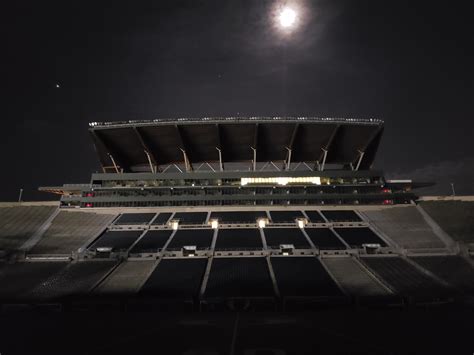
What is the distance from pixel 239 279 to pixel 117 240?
21.1 meters

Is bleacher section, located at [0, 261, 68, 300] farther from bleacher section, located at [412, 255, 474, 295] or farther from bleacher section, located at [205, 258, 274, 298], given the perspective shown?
bleacher section, located at [412, 255, 474, 295]

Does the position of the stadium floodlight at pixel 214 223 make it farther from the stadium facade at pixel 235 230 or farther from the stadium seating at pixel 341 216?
the stadium seating at pixel 341 216

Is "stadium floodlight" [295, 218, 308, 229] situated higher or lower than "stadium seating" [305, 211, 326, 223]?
lower

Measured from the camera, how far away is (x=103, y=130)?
48594mm

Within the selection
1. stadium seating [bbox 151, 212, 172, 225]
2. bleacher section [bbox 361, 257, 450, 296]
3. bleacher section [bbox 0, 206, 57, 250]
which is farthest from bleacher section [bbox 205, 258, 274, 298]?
bleacher section [bbox 0, 206, 57, 250]

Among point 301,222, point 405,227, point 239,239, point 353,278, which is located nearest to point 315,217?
point 301,222

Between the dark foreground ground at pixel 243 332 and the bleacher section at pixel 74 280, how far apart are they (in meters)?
3.15

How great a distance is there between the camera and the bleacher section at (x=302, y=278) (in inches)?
978

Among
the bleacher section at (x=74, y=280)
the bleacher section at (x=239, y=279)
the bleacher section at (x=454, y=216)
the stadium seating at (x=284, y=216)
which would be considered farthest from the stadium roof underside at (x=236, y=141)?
the bleacher section at (x=74, y=280)

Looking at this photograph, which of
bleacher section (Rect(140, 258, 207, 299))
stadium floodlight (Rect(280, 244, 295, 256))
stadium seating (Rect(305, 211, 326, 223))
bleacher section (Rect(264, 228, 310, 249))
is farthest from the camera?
stadium seating (Rect(305, 211, 326, 223))

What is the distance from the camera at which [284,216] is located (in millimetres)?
45219

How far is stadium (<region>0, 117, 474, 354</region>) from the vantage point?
699 inches

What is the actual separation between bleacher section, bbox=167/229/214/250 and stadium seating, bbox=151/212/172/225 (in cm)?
459

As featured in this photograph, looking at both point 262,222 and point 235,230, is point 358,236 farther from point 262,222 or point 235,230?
point 235,230
